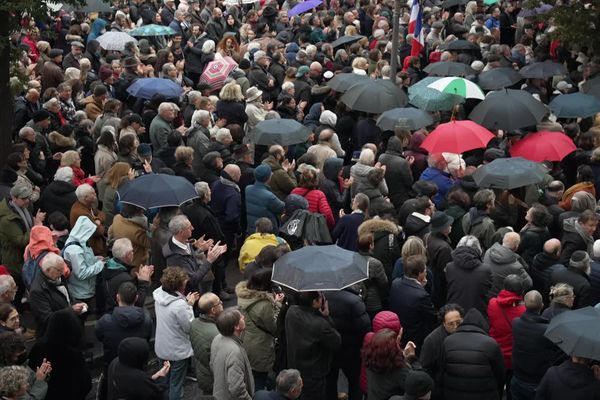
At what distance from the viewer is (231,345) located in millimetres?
8242

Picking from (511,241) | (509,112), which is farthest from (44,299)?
(509,112)

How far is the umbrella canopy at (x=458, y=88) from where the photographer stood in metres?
15.3

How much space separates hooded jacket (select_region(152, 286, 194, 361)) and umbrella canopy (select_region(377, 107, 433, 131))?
5.70 metres

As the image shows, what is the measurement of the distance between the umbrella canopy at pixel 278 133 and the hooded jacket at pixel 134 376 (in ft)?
18.7

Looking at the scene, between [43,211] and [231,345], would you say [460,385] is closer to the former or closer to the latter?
[231,345]

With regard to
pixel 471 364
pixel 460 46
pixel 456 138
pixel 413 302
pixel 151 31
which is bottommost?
pixel 460 46

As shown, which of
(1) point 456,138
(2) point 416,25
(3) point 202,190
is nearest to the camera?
(3) point 202,190

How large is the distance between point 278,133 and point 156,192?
291 cm

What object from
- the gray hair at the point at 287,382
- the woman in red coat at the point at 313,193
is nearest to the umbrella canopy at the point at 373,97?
the woman in red coat at the point at 313,193

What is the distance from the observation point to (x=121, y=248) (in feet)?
31.8

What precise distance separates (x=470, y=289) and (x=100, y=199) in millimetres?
4950

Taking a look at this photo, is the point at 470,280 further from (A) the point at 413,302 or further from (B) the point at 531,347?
(B) the point at 531,347

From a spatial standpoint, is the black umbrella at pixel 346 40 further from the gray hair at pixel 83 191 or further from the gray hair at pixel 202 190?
the gray hair at pixel 83 191

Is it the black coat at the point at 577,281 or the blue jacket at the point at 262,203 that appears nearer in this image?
the black coat at the point at 577,281
